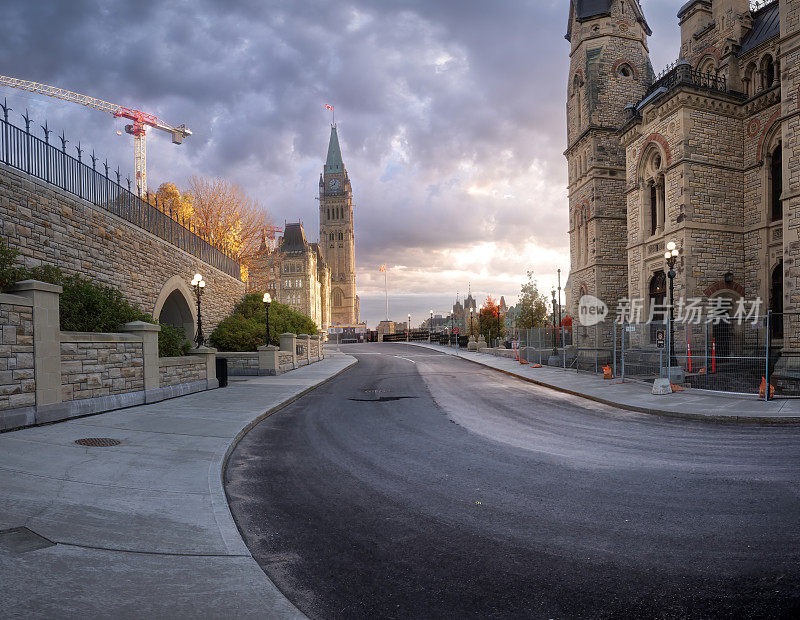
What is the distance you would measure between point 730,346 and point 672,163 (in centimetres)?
1222

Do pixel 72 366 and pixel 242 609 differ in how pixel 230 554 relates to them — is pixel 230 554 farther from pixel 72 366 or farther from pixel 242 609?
pixel 72 366

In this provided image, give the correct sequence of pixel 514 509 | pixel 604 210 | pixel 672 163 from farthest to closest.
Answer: pixel 604 210 < pixel 672 163 < pixel 514 509

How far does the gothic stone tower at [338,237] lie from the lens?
504 ft

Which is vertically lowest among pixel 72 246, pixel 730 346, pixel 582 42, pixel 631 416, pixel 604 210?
pixel 631 416

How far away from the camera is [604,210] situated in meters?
32.1

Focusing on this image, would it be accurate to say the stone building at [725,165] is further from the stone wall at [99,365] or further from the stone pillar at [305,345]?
the stone wall at [99,365]

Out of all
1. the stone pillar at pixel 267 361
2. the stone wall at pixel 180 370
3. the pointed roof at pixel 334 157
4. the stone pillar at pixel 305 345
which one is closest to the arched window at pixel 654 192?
the stone pillar at pixel 267 361

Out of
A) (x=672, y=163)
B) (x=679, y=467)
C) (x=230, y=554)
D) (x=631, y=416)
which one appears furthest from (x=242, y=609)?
(x=672, y=163)

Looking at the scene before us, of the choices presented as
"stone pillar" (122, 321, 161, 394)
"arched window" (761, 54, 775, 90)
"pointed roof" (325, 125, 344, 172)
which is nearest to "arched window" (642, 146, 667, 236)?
"arched window" (761, 54, 775, 90)

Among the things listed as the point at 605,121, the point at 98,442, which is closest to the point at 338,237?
the point at 605,121

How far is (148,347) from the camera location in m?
11.9

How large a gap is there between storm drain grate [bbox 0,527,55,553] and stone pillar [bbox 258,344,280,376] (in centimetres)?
1760

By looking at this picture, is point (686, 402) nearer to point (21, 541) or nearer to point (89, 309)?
point (21, 541)

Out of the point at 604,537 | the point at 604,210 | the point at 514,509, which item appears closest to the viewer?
the point at 604,537
